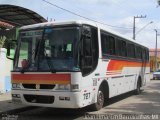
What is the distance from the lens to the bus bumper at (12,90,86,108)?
35.6 ft

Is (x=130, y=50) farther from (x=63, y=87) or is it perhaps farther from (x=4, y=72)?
(x=63, y=87)

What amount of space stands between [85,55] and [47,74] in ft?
4.24

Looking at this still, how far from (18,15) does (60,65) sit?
1273 centimetres

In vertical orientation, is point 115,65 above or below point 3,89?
above

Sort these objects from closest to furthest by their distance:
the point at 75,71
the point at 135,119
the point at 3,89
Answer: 1. the point at 75,71
2. the point at 135,119
3. the point at 3,89

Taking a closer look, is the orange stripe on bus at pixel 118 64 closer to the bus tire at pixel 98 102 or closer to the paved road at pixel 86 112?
the bus tire at pixel 98 102

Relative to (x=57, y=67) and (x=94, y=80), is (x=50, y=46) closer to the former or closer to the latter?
(x=57, y=67)

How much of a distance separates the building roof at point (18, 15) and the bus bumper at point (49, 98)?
1021 cm

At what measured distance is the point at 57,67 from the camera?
36.4 feet

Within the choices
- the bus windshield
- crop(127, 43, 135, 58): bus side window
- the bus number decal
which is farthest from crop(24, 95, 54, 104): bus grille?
crop(127, 43, 135, 58): bus side window

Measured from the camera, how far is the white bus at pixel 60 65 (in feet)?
35.9

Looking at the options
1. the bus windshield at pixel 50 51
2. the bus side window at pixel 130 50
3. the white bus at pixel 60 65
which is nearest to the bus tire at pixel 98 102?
the white bus at pixel 60 65

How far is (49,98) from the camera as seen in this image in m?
11.1

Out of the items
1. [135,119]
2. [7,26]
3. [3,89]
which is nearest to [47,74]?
[135,119]
